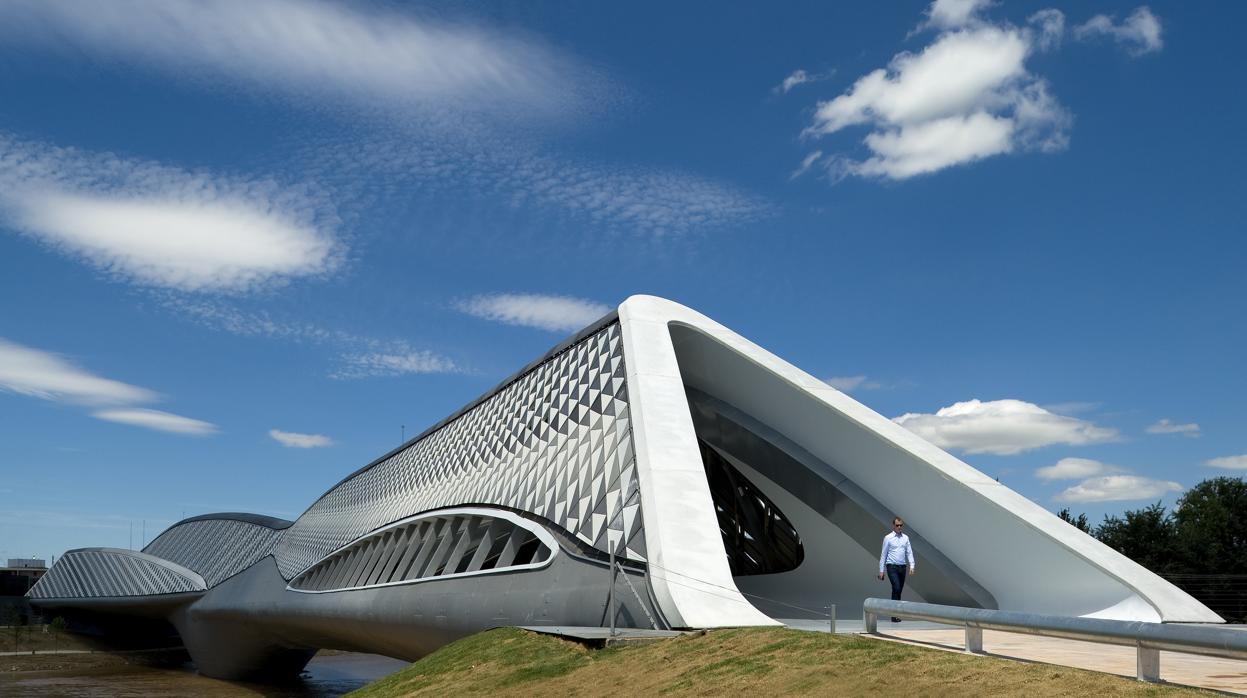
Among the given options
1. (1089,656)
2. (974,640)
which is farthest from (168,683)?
(1089,656)

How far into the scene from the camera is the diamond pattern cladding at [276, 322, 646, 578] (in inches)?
655

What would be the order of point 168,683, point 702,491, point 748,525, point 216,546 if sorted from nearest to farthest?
point 702,491 → point 748,525 → point 168,683 → point 216,546

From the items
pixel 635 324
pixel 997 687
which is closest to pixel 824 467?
pixel 635 324

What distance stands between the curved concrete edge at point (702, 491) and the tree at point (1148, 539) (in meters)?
30.0

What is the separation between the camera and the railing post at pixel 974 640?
345 inches

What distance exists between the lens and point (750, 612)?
11.9 metres

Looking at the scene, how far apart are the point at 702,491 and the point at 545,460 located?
26.5ft

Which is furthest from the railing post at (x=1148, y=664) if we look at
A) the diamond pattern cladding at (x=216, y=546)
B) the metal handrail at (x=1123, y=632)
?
the diamond pattern cladding at (x=216, y=546)

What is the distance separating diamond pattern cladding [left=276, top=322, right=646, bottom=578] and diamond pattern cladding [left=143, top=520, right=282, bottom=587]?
12767 mm

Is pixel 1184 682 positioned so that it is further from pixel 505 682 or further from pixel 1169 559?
pixel 1169 559

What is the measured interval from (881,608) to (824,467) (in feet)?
29.4

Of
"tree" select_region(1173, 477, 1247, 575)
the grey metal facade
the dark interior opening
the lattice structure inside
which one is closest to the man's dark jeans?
the lattice structure inside

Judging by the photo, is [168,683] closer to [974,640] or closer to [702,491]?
[702,491]

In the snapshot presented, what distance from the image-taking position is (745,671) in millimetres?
9211
